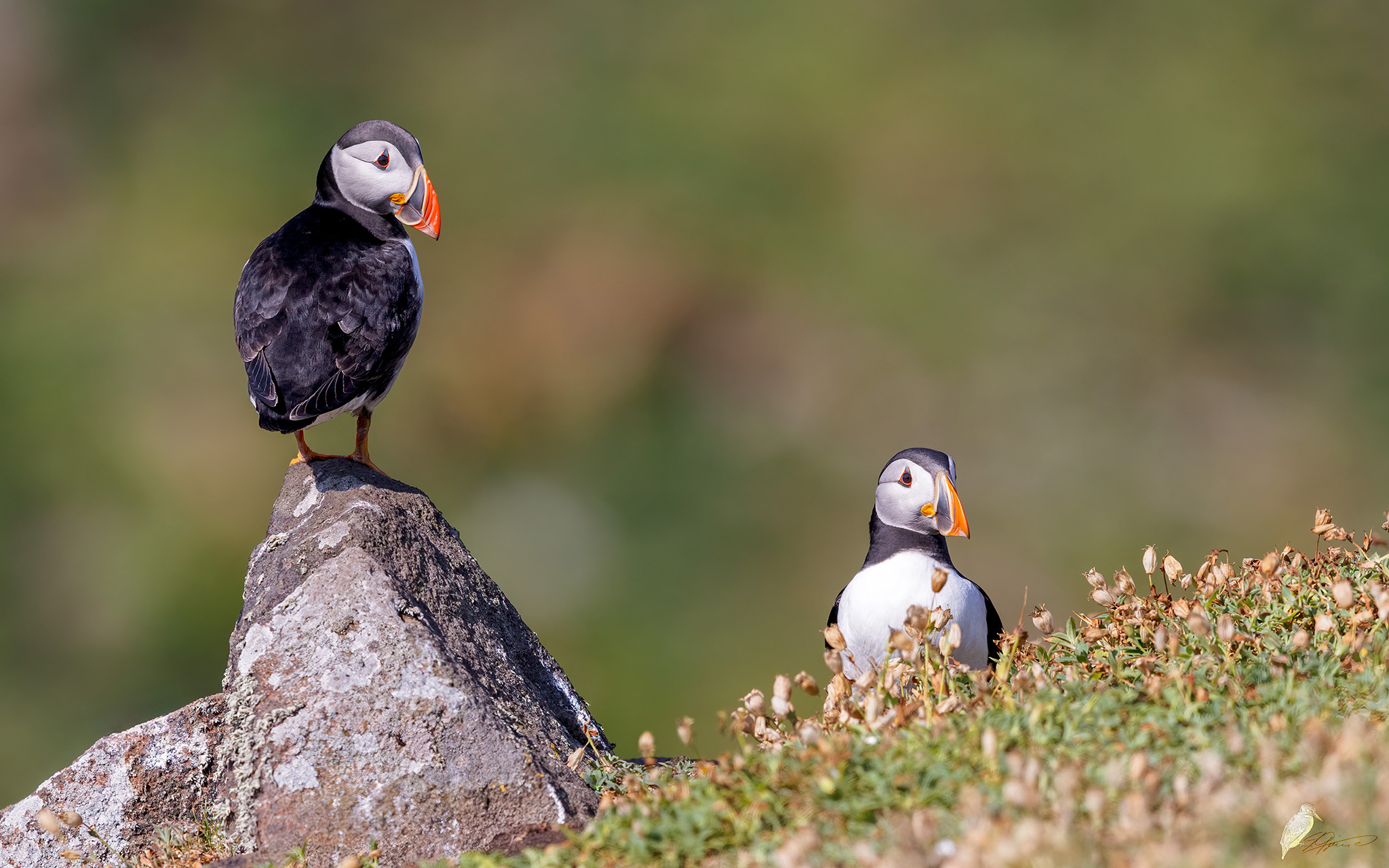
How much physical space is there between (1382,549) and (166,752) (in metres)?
5.35

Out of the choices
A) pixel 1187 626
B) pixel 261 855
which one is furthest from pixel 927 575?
pixel 261 855

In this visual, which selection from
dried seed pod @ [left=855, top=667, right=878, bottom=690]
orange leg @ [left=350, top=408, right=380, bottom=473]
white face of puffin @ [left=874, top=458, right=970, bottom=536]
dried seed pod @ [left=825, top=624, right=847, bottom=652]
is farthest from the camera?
orange leg @ [left=350, top=408, right=380, bottom=473]

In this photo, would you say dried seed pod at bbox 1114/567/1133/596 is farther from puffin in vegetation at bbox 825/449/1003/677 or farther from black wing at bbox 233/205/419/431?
black wing at bbox 233/205/419/431

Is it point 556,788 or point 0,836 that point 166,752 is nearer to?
point 0,836

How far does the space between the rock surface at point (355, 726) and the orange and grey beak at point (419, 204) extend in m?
1.50

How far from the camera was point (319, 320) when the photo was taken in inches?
215

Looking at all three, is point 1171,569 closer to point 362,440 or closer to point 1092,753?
point 1092,753

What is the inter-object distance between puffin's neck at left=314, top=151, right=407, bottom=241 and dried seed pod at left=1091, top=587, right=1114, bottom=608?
3846 millimetres

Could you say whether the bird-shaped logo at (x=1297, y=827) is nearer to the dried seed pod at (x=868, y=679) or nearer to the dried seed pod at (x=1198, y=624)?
the dried seed pod at (x=1198, y=624)

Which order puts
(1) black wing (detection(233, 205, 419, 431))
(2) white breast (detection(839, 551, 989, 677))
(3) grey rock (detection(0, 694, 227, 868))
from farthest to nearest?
(1) black wing (detection(233, 205, 419, 431)) < (2) white breast (detection(839, 551, 989, 677)) < (3) grey rock (detection(0, 694, 227, 868))

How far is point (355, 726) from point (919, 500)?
2.63 metres

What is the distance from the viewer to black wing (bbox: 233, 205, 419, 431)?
5.28 meters

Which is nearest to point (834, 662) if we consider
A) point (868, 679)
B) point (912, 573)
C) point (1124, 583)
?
point (868, 679)

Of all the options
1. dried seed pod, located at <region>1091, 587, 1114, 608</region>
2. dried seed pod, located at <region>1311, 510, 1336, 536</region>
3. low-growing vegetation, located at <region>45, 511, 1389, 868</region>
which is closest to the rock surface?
low-growing vegetation, located at <region>45, 511, 1389, 868</region>
